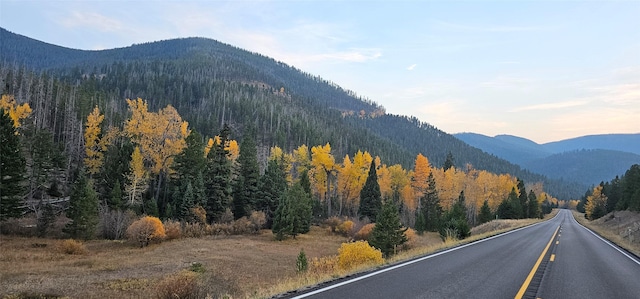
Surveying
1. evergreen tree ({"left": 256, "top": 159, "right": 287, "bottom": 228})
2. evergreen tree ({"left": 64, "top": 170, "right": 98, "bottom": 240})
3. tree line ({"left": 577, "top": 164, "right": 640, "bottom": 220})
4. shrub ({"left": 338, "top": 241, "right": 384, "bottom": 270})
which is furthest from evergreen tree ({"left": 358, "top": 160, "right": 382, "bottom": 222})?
shrub ({"left": 338, "top": 241, "right": 384, "bottom": 270})

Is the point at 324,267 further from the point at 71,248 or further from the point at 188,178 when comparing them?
the point at 188,178

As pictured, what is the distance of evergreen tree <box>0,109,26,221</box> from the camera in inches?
1551

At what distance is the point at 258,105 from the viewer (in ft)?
598

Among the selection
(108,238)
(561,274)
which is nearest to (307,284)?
(561,274)

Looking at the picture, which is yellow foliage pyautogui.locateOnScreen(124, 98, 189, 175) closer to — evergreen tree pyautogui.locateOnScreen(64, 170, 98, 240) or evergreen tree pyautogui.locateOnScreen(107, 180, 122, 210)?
evergreen tree pyautogui.locateOnScreen(107, 180, 122, 210)

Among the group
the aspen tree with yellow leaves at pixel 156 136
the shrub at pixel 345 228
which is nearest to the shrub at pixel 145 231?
the aspen tree with yellow leaves at pixel 156 136

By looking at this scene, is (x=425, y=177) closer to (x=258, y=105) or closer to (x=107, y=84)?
(x=258, y=105)

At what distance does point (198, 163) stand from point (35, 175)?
20.5 m

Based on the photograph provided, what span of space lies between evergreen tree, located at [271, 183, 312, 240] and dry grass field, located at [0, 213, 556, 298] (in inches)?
80.2

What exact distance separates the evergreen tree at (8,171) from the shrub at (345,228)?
41243mm

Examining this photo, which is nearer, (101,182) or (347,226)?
(101,182)

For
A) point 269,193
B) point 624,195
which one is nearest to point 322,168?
point 269,193

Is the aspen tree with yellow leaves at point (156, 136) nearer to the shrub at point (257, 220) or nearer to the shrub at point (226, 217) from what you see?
the shrub at point (226, 217)

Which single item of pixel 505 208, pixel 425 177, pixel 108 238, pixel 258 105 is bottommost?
pixel 108 238
